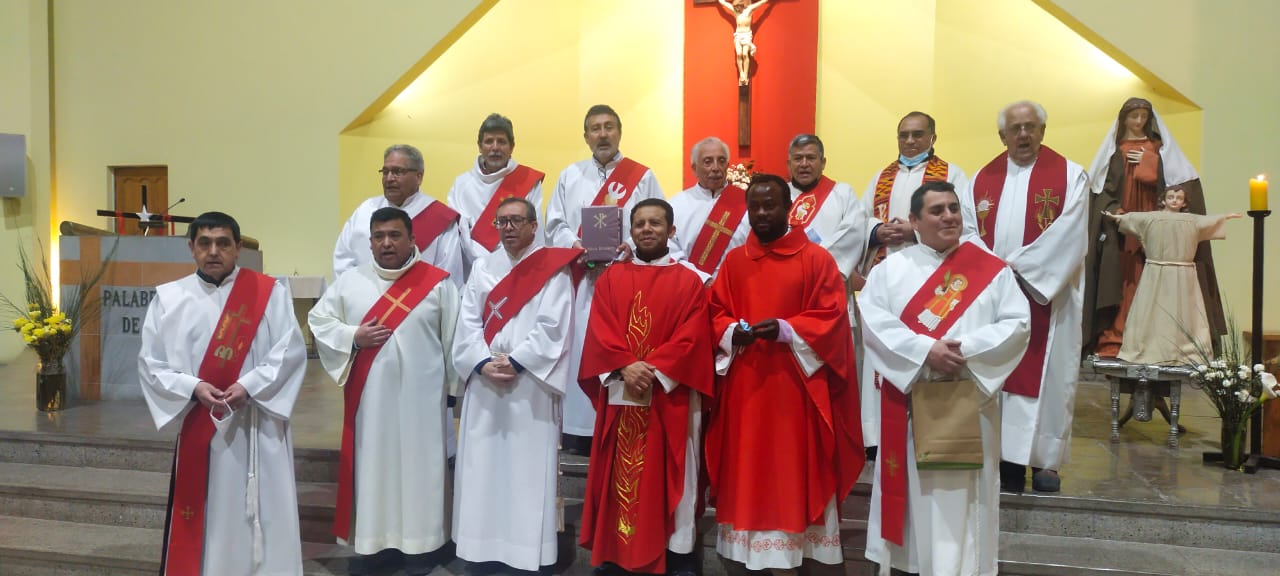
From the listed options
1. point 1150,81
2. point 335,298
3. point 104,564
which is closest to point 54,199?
point 104,564

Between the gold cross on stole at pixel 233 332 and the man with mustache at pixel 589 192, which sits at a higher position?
the man with mustache at pixel 589 192

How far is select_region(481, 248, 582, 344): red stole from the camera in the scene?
4.02 meters

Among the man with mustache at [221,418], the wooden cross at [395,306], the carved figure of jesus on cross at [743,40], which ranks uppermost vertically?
the carved figure of jesus on cross at [743,40]

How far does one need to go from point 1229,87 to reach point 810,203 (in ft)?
16.3

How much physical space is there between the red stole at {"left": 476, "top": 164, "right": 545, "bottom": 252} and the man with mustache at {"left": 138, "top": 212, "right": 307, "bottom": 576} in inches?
62.0

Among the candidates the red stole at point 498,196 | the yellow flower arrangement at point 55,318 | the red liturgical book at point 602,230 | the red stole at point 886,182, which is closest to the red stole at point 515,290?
the red liturgical book at point 602,230

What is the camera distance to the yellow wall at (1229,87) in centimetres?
736

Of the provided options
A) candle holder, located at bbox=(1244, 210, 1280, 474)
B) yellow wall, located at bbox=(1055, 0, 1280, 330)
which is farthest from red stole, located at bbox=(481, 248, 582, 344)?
yellow wall, located at bbox=(1055, 0, 1280, 330)

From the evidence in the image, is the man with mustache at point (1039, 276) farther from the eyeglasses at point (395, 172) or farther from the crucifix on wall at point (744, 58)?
the crucifix on wall at point (744, 58)

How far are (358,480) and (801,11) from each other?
7.28 m

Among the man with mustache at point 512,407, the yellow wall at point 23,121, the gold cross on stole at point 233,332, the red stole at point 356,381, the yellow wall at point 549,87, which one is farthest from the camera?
the yellow wall at point 23,121

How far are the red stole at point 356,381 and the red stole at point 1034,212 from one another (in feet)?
9.34

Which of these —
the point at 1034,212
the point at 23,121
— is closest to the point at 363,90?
the point at 23,121

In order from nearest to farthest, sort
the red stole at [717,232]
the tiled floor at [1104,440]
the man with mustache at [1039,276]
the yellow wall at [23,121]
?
the man with mustache at [1039,276], the tiled floor at [1104,440], the red stole at [717,232], the yellow wall at [23,121]
